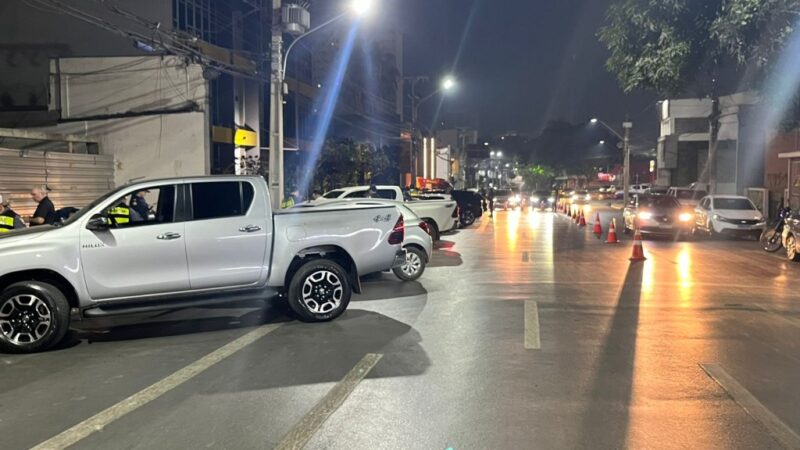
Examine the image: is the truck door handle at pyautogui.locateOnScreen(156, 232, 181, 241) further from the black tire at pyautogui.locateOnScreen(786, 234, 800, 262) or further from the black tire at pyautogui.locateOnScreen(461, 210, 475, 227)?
the black tire at pyautogui.locateOnScreen(461, 210, 475, 227)

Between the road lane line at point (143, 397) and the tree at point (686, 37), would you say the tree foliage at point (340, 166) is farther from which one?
the road lane line at point (143, 397)

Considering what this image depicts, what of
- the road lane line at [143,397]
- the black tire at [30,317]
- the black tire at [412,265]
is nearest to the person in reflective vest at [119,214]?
the black tire at [30,317]

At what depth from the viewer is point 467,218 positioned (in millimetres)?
29375

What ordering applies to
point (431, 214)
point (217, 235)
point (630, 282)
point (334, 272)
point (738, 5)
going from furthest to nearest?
1. point (431, 214)
2. point (738, 5)
3. point (630, 282)
4. point (334, 272)
5. point (217, 235)

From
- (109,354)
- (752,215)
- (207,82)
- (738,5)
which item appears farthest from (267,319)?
(752,215)

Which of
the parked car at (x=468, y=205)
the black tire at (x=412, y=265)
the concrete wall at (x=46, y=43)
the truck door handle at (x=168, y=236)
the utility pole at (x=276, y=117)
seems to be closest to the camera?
the truck door handle at (x=168, y=236)

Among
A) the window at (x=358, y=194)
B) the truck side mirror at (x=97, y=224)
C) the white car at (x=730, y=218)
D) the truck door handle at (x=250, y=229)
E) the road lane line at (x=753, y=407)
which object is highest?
the window at (x=358, y=194)

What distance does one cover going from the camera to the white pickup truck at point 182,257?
7418 millimetres

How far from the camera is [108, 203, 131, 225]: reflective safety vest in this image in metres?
7.96

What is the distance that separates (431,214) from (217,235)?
1065 centimetres

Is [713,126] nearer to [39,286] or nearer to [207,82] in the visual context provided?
[207,82]

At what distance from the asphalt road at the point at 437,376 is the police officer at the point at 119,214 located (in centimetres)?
140

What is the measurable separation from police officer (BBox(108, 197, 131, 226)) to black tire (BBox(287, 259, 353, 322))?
2.11 m

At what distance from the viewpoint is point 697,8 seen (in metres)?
14.5
